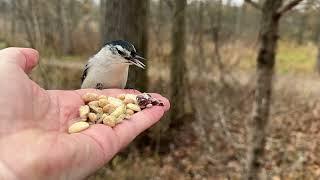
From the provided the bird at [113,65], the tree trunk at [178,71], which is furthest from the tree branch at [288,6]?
the tree trunk at [178,71]

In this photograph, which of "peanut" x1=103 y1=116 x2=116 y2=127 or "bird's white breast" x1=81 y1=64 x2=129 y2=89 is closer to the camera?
"peanut" x1=103 y1=116 x2=116 y2=127

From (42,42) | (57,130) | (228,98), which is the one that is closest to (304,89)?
(228,98)

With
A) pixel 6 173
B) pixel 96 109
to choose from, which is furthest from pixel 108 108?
pixel 6 173

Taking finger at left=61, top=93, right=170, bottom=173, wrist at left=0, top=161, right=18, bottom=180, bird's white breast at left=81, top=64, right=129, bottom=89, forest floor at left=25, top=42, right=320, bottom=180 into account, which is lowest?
forest floor at left=25, top=42, right=320, bottom=180

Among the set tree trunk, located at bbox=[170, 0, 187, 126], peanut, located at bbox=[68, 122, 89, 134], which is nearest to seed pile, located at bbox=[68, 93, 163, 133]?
peanut, located at bbox=[68, 122, 89, 134]

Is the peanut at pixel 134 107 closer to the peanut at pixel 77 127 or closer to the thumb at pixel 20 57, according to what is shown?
the peanut at pixel 77 127

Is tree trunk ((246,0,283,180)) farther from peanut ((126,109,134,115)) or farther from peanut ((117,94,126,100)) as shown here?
peanut ((126,109,134,115))

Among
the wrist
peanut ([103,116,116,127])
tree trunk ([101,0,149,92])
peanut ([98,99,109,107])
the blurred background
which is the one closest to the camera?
the wrist

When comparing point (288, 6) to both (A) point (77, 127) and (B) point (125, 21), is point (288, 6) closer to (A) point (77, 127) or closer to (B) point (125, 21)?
(A) point (77, 127)
